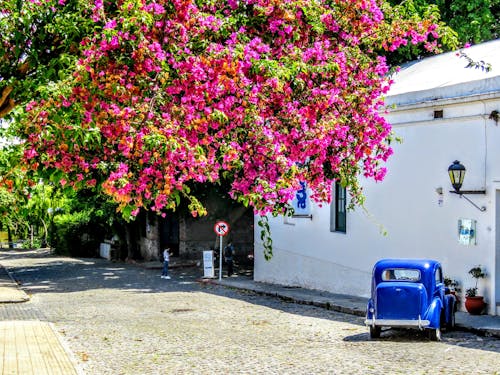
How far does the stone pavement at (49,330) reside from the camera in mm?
12500

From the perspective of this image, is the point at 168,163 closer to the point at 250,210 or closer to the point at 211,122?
the point at 211,122

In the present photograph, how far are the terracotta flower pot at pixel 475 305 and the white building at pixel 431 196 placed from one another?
24 centimetres

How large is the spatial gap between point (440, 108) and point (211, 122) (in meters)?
11.4

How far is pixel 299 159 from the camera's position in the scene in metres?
11.6

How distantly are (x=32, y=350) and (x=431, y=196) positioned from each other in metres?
10.9

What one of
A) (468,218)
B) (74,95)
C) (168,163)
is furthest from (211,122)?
(468,218)

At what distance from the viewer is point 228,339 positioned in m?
15.5

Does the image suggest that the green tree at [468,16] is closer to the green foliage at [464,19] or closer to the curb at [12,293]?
the green foliage at [464,19]

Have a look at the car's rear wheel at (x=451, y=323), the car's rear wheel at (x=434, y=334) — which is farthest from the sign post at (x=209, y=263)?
the car's rear wheel at (x=434, y=334)

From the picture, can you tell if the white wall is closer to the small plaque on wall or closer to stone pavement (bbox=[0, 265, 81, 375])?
the small plaque on wall

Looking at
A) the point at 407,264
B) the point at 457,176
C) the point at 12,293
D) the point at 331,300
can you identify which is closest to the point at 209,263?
the point at 12,293

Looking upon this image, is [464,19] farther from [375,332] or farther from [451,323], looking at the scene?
[375,332]

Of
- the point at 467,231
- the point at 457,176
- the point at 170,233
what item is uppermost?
the point at 457,176

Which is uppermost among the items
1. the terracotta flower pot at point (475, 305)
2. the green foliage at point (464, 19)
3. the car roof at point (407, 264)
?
the green foliage at point (464, 19)
